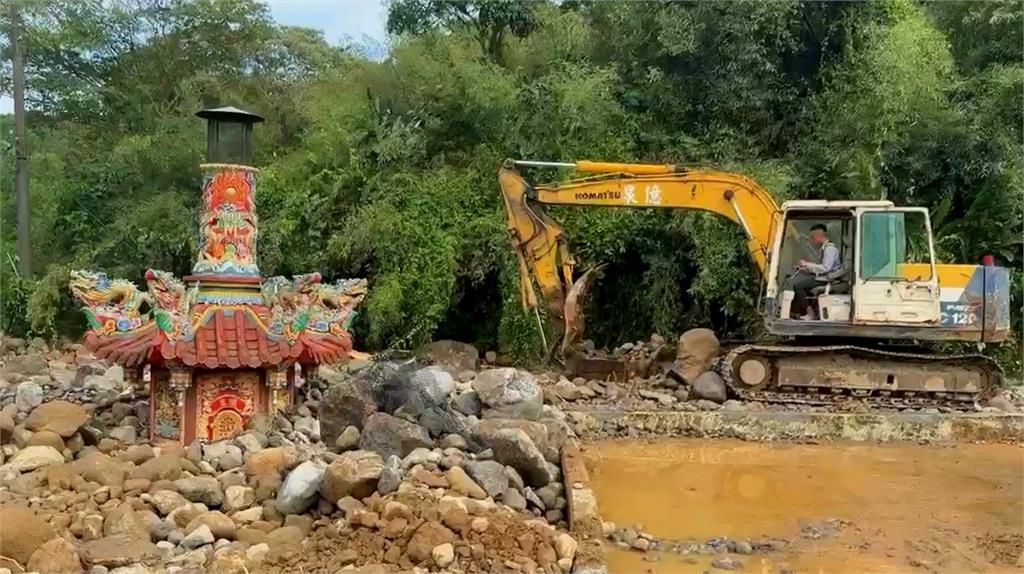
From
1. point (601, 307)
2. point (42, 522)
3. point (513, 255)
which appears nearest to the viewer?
point (42, 522)

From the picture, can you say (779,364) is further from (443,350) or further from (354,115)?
(354,115)

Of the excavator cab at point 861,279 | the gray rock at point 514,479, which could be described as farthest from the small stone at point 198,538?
the excavator cab at point 861,279

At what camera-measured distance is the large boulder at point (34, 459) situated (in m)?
6.06

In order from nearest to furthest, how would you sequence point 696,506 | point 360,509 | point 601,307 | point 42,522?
point 42,522 → point 360,509 → point 696,506 → point 601,307

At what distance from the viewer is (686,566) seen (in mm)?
5238

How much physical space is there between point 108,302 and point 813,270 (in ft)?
22.4

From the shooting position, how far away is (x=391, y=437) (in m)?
6.35

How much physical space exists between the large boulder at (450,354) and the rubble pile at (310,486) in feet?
16.4

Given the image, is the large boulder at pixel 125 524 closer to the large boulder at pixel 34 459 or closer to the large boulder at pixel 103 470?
the large boulder at pixel 103 470

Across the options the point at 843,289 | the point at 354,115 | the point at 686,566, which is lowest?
the point at 686,566

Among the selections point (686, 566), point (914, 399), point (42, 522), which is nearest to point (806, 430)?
point (914, 399)

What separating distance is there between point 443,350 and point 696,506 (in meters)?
6.96

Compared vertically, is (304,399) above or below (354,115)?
below

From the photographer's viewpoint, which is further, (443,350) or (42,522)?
(443,350)
